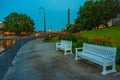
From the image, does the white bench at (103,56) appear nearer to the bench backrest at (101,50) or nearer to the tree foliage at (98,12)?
the bench backrest at (101,50)

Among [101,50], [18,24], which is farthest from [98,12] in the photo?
[18,24]

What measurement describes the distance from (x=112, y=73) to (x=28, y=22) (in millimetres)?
76870

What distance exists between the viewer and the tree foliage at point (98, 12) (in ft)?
133

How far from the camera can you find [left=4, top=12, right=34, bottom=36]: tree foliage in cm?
8112

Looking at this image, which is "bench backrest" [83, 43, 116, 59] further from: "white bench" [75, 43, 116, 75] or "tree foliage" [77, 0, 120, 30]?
"tree foliage" [77, 0, 120, 30]

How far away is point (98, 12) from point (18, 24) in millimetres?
45684

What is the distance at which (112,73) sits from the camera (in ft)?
27.1

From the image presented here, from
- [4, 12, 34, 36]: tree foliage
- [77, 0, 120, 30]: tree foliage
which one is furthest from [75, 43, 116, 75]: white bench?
[4, 12, 34, 36]: tree foliage

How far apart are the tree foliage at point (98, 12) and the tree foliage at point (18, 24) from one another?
35510mm

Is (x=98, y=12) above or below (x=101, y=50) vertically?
above

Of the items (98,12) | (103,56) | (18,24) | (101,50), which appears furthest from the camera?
(18,24)

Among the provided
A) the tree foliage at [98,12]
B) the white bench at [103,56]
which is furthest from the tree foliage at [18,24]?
the white bench at [103,56]

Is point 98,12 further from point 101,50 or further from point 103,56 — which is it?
point 103,56

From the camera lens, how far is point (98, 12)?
1738 inches
